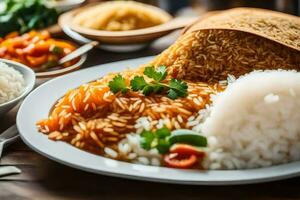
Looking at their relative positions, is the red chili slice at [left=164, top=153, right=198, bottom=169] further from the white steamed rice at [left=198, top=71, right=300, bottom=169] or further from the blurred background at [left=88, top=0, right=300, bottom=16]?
the blurred background at [left=88, top=0, right=300, bottom=16]

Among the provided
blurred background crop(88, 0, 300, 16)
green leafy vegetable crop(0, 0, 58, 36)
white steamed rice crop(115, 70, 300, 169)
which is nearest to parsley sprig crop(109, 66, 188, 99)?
white steamed rice crop(115, 70, 300, 169)

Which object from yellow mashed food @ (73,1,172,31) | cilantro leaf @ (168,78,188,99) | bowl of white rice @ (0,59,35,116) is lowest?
bowl of white rice @ (0,59,35,116)

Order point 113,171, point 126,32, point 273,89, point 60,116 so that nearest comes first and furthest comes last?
point 113,171
point 273,89
point 60,116
point 126,32

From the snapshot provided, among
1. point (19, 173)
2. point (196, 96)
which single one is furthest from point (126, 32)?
point (19, 173)

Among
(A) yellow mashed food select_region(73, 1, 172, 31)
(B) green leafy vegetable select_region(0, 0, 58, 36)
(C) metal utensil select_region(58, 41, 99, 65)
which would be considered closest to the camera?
(C) metal utensil select_region(58, 41, 99, 65)

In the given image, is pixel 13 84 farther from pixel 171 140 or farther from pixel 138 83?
pixel 171 140

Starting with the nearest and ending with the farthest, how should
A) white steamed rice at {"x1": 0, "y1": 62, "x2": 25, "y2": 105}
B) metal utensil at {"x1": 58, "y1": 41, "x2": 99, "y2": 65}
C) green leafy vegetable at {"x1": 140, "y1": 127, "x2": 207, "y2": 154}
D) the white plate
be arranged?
the white plate
green leafy vegetable at {"x1": 140, "y1": 127, "x2": 207, "y2": 154}
white steamed rice at {"x1": 0, "y1": 62, "x2": 25, "y2": 105}
metal utensil at {"x1": 58, "y1": 41, "x2": 99, "y2": 65}

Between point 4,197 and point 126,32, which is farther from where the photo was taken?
point 126,32

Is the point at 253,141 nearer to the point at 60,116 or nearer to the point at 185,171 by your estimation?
the point at 185,171
